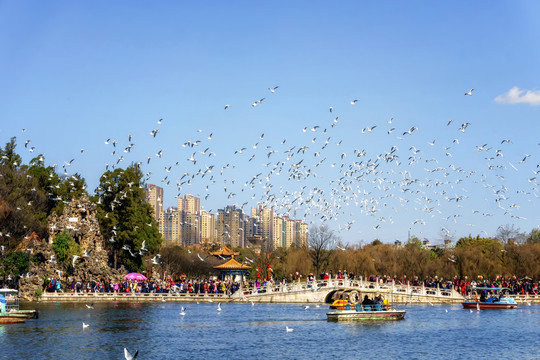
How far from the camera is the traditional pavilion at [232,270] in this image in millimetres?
76812

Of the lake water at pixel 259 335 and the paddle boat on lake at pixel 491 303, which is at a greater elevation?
the paddle boat on lake at pixel 491 303

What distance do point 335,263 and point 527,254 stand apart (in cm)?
2256

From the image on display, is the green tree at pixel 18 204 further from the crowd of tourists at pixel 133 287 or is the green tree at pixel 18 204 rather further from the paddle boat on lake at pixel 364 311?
the paddle boat on lake at pixel 364 311

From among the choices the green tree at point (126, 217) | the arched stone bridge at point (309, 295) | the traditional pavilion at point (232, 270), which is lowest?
the arched stone bridge at point (309, 295)

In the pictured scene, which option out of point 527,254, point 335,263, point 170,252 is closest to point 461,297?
point 527,254

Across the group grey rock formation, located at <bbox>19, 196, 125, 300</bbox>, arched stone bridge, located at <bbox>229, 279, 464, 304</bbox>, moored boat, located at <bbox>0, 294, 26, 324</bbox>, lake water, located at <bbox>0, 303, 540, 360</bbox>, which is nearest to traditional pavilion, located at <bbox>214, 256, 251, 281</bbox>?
grey rock formation, located at <bbox>19, 196, 125, 300</bbox>

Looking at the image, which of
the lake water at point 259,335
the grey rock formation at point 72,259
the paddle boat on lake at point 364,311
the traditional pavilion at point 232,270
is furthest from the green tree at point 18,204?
the paddle boat on lake at point 364,311

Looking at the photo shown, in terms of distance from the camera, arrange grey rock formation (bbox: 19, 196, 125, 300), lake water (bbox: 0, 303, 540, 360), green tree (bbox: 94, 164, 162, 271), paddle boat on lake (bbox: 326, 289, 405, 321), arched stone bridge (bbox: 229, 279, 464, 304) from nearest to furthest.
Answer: lake water (bbox: 0, 303, 540, 360) → paddle boat on lake (bbox: 326, 289, 405, 321) → arched stone bridge (bbox: 229, 279, 464, 304) → grey rock formation (bbox: 19, 196, 125, 300) → green tree (bbox: 94, 164, 162, 271)

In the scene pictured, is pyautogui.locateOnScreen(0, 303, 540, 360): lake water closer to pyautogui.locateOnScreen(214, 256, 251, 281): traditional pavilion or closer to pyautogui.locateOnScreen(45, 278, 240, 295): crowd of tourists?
pyautogui.locateOnScreen(45, 278, 240, 295): crowd of tourists

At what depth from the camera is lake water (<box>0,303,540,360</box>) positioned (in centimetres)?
3203

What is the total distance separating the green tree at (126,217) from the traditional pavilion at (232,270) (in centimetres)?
805

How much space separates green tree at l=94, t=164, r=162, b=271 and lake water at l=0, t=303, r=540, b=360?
70.4 feet

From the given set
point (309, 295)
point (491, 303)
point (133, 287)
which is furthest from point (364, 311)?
point (133, 287)

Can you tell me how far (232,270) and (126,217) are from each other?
13.0 metres
